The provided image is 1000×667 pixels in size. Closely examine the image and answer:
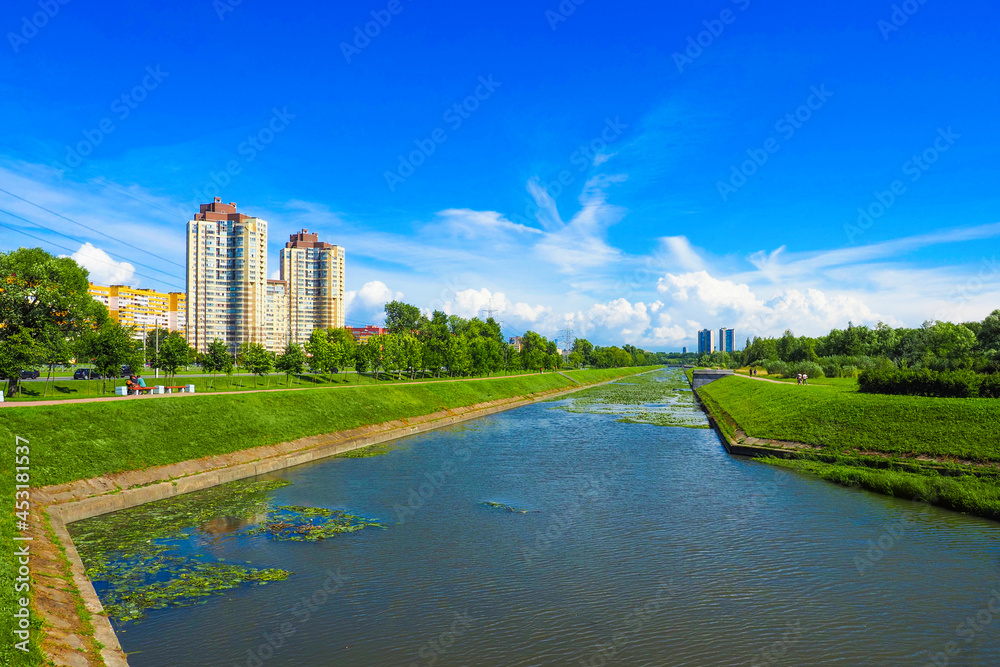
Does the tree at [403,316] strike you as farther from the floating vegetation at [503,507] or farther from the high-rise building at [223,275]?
the floating vegetation at [503,507]

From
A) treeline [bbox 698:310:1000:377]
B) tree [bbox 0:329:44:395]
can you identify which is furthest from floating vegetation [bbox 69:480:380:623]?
treeline [bbox 698:310:1000:377]

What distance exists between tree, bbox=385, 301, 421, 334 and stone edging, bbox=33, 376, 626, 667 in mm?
114986

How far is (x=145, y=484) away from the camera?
948 inches

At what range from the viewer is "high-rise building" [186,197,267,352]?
170250mm

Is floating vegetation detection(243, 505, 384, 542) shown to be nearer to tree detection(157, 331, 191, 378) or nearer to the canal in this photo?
the canal

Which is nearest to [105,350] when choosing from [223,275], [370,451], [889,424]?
[370,451]

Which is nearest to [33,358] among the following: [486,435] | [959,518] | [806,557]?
[486,435]

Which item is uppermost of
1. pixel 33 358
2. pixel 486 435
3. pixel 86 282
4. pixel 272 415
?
pixel 86 282

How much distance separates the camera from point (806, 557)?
55.2 ft

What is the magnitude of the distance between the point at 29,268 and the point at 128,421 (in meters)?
40.6

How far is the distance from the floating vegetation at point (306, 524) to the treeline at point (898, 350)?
4238cm

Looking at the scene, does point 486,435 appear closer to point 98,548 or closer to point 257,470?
point 257,470

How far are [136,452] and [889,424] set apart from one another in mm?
43244

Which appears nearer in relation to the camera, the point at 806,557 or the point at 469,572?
the point at 469,572
